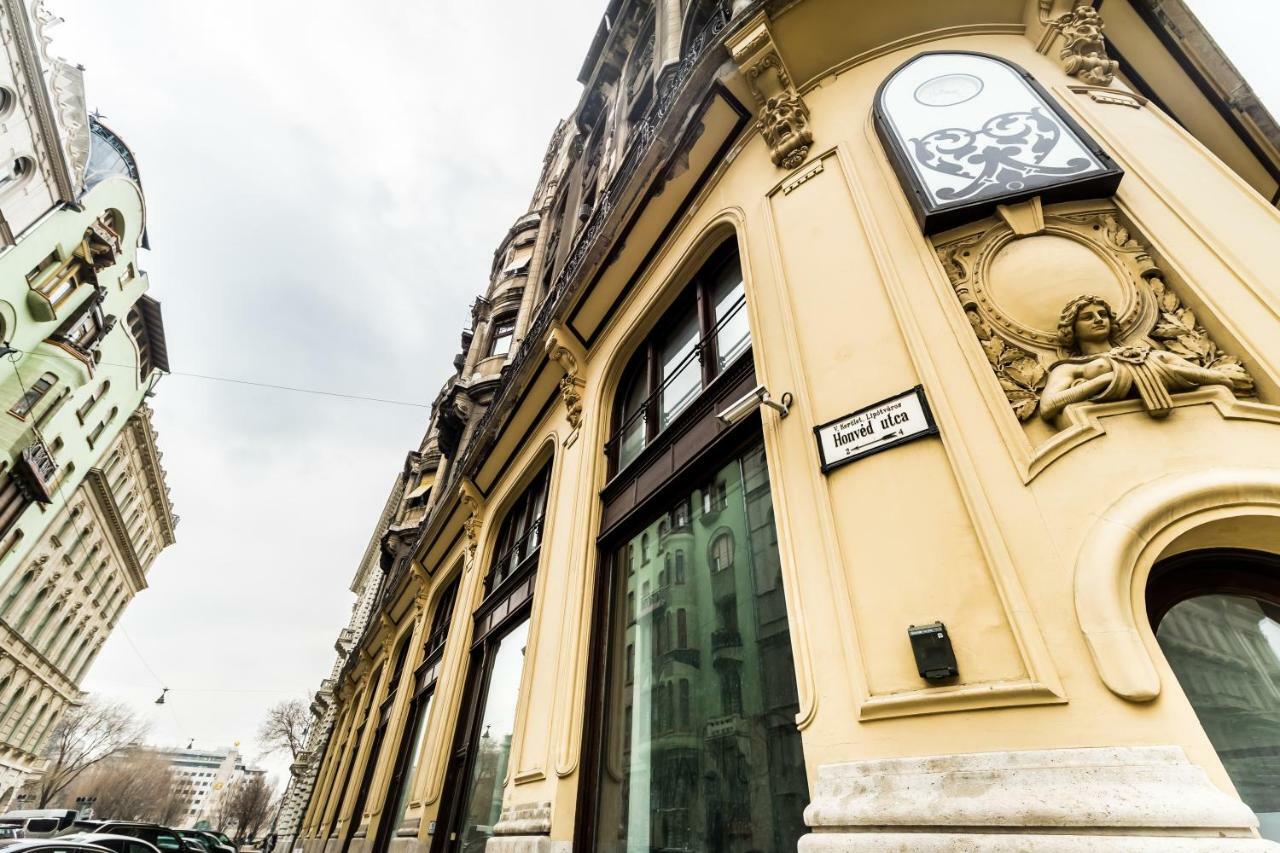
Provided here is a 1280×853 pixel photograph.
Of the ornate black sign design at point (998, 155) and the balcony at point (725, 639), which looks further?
the balcony at point (725, 639)

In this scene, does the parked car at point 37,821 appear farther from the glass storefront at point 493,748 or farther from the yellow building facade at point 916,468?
the glass storefront at point 493,748

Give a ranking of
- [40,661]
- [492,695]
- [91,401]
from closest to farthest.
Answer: [492,695]
[91,401]
[40,661]

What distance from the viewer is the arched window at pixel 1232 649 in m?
2.42

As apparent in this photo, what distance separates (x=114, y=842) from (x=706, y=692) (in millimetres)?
12733

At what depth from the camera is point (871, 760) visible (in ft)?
8.79

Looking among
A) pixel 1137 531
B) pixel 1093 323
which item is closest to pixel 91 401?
pixel 1093 323

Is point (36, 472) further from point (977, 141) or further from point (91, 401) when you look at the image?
point (977, 141)

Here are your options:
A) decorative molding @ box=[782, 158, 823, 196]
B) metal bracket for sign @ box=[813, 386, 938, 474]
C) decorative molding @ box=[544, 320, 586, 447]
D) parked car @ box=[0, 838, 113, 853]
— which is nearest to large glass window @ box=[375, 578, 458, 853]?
parked car @ box=[0, 838, 113, 853]

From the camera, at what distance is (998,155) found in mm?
4398

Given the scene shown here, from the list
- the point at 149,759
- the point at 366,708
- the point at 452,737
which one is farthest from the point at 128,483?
the point at 149,759

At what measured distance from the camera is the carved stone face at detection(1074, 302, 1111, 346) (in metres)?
3.24

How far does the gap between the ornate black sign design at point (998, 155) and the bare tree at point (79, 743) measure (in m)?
77.7

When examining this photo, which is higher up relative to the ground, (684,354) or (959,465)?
(684,354)

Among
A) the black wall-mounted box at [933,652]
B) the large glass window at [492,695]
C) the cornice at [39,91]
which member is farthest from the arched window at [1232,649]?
the cornice at [39,91]
